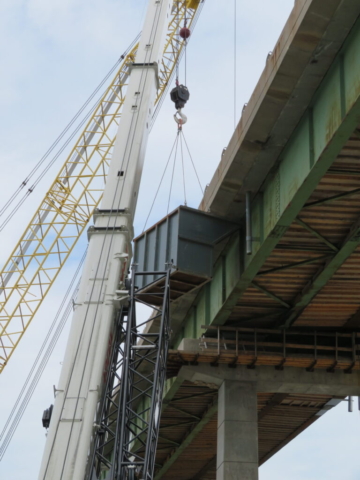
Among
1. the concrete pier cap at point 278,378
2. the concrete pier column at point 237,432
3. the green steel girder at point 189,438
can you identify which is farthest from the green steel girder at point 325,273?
the green steel girder at point 189,438

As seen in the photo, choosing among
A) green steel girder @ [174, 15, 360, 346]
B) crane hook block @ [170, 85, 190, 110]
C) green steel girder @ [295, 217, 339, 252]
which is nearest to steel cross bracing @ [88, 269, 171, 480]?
green steel girder @ [174, 15, 360, 346]

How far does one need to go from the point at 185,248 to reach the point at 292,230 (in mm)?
3493

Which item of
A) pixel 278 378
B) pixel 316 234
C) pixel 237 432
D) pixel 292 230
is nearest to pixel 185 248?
pixel 292 230

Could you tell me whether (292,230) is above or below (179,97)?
below

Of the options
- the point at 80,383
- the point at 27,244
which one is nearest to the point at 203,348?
the point at 80,383

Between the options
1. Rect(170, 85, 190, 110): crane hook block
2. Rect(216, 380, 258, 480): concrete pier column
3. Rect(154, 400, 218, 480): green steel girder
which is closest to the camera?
Rect(216, 380, 258, 480): concrete pier column

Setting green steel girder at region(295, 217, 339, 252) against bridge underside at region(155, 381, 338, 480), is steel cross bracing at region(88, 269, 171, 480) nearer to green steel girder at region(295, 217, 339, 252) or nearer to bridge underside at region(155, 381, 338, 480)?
green steel girder at region(295, 217, 339, 252)

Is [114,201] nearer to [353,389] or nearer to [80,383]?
[80,383]

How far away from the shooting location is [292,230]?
72.6 feet

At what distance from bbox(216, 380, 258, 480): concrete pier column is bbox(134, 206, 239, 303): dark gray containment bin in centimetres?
475

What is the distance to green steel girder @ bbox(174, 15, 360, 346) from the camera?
17.2 meters

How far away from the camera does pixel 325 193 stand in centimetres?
2055

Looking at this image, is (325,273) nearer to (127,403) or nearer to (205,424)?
(127,403)

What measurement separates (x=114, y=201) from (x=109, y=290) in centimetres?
331
